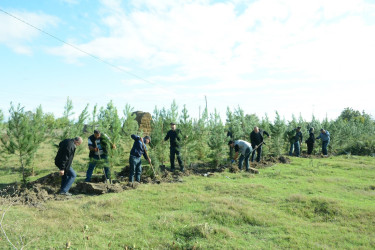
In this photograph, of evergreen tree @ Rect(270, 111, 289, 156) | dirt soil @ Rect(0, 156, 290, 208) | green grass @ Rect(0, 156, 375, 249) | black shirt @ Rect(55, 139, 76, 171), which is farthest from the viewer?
evergreen tree @ Rect(270, 111, 289, 156)

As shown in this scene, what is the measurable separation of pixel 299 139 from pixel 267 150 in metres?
3.21

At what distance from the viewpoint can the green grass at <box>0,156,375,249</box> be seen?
4.50 metres

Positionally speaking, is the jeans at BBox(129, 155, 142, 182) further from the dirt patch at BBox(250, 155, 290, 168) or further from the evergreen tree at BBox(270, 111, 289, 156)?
the evergreen tree at BBox(270, 111, 289, 156)

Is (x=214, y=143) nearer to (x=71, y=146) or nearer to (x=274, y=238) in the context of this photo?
(x=71, y=146)

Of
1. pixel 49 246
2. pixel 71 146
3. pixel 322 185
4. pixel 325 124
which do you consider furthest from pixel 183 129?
pixel 325 124

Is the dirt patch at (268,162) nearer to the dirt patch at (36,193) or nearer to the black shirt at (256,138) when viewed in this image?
the black shirt at (256,138)

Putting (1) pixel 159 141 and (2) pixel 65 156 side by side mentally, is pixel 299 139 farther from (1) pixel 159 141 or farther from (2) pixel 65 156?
(2) pixel 65 156

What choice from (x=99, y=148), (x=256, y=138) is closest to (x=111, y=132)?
(x=99, y=148)

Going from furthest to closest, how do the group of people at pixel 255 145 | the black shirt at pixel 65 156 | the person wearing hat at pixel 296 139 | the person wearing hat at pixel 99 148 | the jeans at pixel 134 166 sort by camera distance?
1. the person wearing hat at pixel 296 139
2. the group of people at pixel 255 145
3. the jeans at pixel 134 166
4. the person wearing hat at pixel 99 148
5. the black shirt at pixel 65 156

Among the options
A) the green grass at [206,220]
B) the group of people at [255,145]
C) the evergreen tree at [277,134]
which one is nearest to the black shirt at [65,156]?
the green grass at [206,220]

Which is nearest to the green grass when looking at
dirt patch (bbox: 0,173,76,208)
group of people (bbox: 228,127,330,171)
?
dirt patch (bbox: 0,173,76,208)

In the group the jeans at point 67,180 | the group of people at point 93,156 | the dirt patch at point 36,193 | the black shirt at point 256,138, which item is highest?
the black shirt at point 256,138

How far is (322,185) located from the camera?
8758 mm

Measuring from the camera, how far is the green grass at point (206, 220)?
450 centimetres
